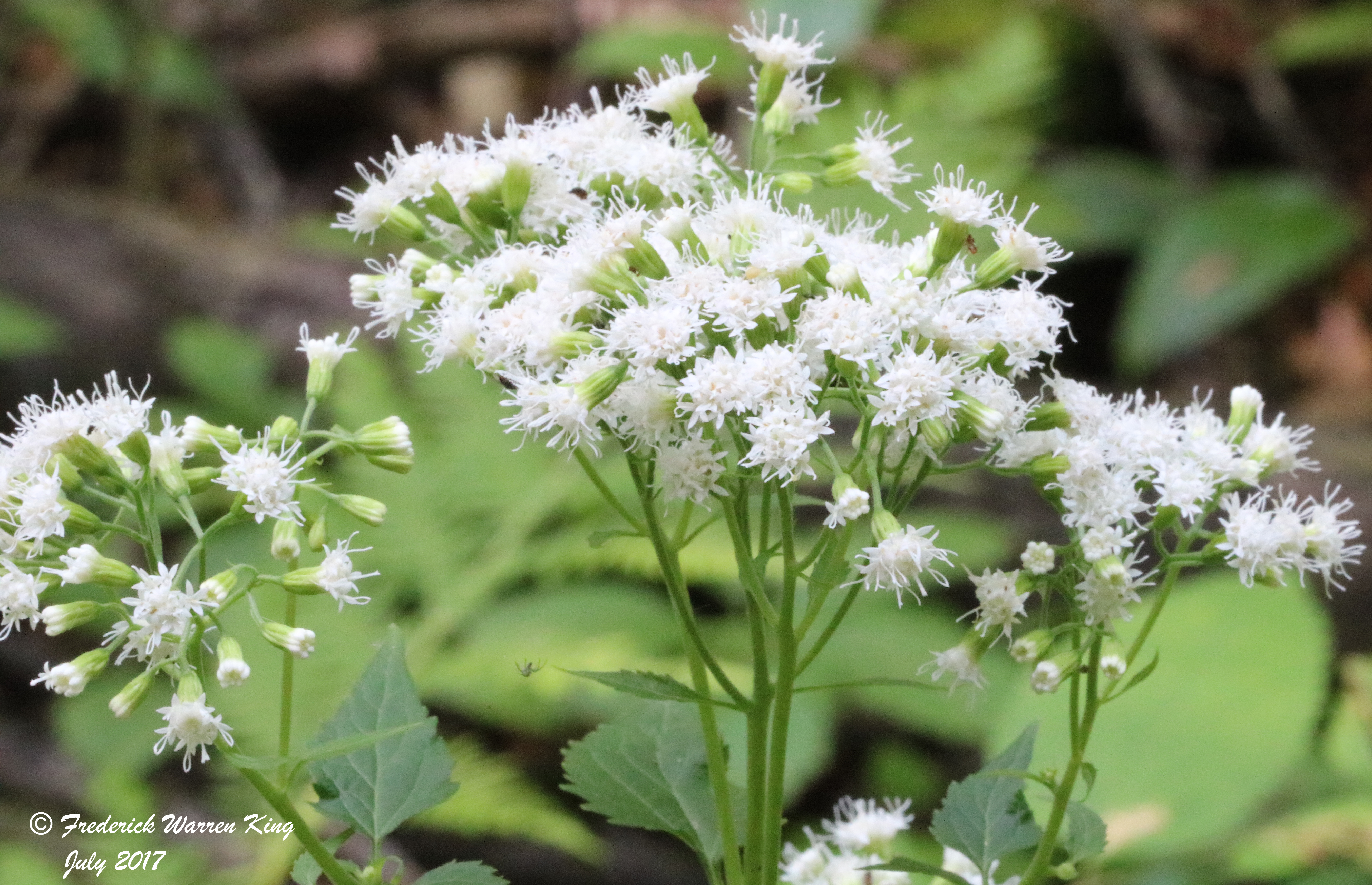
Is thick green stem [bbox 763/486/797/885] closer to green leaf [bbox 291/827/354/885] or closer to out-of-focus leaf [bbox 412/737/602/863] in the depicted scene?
green leaf [bbox 291/827/354/885]

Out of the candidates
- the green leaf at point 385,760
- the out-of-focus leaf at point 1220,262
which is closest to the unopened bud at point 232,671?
the green leaf at point 385,760

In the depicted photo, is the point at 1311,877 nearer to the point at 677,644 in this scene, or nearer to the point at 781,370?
the point at 677,644

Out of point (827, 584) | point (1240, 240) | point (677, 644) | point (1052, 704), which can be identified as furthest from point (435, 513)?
point (1240, 240)

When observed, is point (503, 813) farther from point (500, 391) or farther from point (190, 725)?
point (190, 725)

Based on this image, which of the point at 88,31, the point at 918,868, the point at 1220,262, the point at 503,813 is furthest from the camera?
the point at 88,31

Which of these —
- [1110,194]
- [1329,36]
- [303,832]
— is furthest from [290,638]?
[1329,36]

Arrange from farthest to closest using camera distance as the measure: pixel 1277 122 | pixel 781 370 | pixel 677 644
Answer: pixel 1277 122 → pixel 677 644 → pixel 781 370
